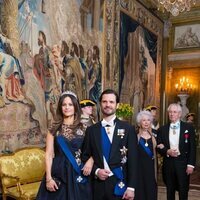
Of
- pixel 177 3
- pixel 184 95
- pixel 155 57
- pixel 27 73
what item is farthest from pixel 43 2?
pixel 184 95

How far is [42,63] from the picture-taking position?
21.3 feet

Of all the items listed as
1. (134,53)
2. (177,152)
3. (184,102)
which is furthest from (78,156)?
(184,102)

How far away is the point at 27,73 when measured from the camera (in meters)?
6.10

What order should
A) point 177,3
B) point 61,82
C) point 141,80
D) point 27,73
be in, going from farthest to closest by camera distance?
point 141,80 < point 177,3 < point 61,82 < point 27,73

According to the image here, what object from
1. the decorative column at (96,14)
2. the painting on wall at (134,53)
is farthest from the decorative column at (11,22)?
the painting on wall at (134,53)

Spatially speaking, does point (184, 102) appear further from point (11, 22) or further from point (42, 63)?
point (11, 22)

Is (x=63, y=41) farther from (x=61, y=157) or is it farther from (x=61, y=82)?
(x=61, y=157)

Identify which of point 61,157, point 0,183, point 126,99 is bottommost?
point 0,183

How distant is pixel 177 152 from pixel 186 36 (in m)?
9.33

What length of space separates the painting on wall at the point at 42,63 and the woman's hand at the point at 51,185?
2.39 meters

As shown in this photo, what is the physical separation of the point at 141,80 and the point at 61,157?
324 inches

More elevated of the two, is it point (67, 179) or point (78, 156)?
point (78, 156)

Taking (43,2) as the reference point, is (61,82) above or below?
below

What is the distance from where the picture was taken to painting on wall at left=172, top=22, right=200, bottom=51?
13.3m
